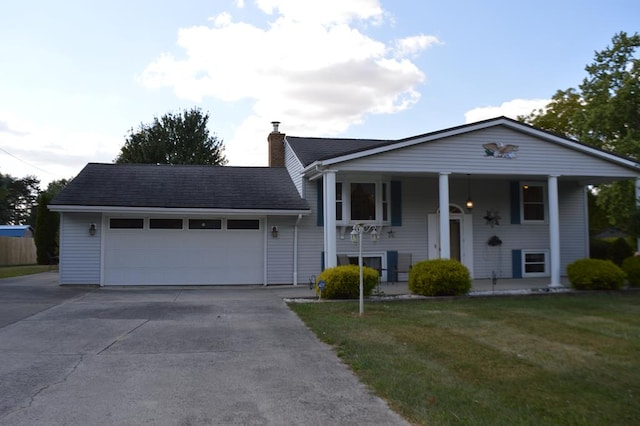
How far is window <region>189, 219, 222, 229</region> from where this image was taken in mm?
15195

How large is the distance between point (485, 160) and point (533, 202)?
4.46m

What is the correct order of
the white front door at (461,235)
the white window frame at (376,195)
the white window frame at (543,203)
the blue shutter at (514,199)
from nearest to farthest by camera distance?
1. the white window frame at (376,195)
2. the white front door at (461,235)
3. the blue shutter at (514,199)
4. the white window frame at (543,203)

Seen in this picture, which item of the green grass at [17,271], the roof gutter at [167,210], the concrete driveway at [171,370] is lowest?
the concrete driveway at [171,370]

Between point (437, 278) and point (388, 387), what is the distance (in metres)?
7.27

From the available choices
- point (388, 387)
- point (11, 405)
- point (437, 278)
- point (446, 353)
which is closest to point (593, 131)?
point (437, 278)

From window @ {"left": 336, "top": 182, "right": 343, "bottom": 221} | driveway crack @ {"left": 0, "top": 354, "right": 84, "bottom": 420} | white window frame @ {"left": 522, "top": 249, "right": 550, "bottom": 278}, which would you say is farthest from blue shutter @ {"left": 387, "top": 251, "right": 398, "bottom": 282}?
driveway crack @ {"left": 0, "top": 354, "right": 84, "bottom": 420}

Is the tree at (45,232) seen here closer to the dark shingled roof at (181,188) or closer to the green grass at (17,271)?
the green grass at (17,271)

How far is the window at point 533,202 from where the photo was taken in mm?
17094

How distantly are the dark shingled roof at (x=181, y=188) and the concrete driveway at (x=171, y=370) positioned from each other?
14.9 ft

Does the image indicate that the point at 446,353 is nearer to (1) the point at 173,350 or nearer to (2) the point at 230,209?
(1) the point at 173,350

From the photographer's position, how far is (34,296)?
40.4ft

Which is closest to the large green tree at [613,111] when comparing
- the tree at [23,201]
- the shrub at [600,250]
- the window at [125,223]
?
the shrub at [600,250]

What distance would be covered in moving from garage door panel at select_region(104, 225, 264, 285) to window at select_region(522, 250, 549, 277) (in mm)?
8737

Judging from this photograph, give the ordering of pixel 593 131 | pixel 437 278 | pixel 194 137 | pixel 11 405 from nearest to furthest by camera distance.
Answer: pixel 11 405, pixel 437 278, pixel 593 131, pixel 194 137
